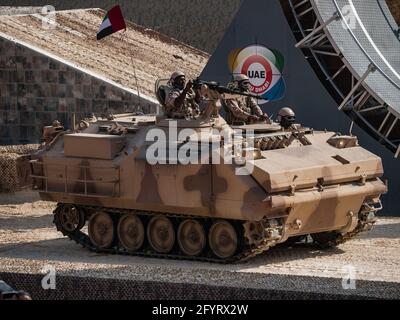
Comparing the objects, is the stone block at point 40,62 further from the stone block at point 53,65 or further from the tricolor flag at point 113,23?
the tricolor flag at point 113,23

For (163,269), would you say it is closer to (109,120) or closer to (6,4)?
(109,120)

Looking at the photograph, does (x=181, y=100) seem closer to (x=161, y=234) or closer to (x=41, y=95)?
(x=161, y=234)

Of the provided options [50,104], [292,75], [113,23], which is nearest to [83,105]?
[50,104]

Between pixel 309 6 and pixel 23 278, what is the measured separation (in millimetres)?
10537

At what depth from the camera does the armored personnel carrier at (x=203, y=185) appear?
21.0 m

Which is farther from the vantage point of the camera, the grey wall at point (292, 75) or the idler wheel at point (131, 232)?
the grey wall at point (292, 75)

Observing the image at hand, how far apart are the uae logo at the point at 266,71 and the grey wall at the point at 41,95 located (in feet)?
17.2

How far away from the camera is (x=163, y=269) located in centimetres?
1930

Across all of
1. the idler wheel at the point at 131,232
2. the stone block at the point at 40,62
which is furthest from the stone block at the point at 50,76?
the idler wheel at the point at 131,232

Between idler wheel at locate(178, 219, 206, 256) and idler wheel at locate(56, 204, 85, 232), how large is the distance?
2105 mm

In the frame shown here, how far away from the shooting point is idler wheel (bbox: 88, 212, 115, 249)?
74.4 ft

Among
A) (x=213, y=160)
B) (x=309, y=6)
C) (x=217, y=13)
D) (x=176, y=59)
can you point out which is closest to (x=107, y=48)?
(x=176, y=59)

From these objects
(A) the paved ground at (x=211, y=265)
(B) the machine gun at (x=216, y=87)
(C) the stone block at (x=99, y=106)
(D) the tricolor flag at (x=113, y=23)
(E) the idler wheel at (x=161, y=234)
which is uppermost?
(D) the tricolor flag at (x=113, y=23)

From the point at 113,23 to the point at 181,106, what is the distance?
364 cm
